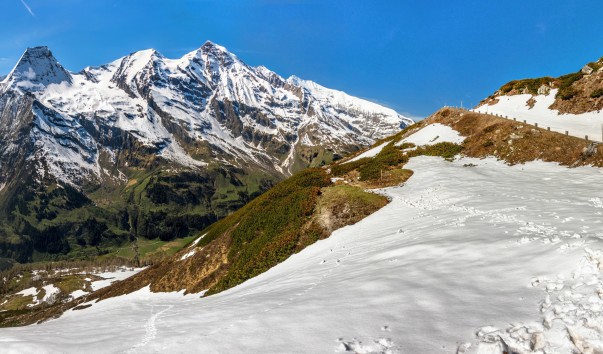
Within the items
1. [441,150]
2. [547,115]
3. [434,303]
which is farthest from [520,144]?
[434,303]

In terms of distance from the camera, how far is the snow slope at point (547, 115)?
43.8m

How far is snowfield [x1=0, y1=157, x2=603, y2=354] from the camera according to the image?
8047 millimetres

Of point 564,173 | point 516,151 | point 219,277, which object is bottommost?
point 219,277

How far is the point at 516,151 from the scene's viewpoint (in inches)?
1619

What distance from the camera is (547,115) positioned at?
55125mm

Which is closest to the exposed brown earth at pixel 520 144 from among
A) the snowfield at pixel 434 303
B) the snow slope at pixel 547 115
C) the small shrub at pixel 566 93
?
the snow slope at pixel 547 115

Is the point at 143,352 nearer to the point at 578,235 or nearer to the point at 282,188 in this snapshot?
the point at 578,235

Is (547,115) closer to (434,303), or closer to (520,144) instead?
(520,144)

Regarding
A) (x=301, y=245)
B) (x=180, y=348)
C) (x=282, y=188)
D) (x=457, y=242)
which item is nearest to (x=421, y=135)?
(x=282, y=188)

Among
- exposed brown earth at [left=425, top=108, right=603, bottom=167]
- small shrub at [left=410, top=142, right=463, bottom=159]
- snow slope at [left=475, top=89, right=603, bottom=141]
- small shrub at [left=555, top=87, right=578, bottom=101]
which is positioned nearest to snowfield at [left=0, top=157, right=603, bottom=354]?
exposed brown earth at [left=425, top=108, right=603, bottom=167]

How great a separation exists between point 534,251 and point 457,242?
317 cm

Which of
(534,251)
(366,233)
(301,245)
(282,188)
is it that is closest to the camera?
(534,251)

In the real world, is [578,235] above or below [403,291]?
above

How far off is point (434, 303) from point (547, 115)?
58.1m
